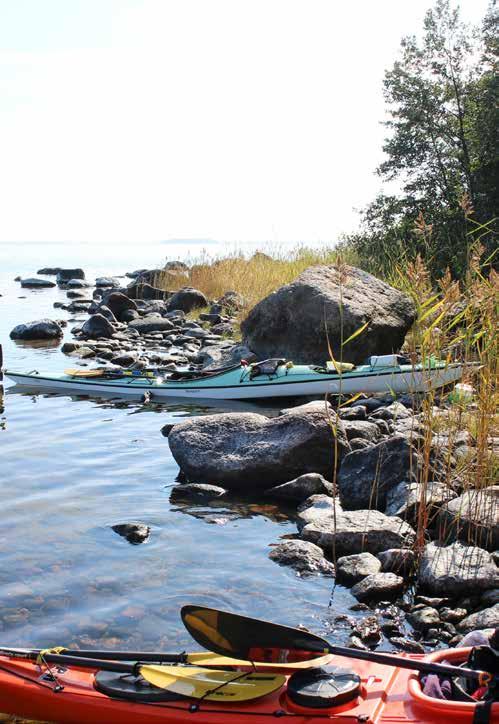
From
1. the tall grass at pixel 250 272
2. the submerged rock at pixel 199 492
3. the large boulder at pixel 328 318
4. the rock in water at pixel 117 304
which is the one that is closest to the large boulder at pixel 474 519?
the submerged rock at pixel 199 492

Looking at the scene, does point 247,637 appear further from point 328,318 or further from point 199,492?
point 328,318

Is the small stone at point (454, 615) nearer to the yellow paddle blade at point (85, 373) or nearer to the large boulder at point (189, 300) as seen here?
the yellow paddle blade at point (85, 373)

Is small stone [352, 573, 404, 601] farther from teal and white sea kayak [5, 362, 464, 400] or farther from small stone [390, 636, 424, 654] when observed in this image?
teal and white sea kayak [5, 362, 464, 400]

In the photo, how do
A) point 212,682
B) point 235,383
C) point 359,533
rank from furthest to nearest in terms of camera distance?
1. point 235,383
2. point 359,533
3. point 212,682

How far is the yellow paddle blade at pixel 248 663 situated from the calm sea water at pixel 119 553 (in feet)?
3.25

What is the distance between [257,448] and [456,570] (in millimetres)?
2887

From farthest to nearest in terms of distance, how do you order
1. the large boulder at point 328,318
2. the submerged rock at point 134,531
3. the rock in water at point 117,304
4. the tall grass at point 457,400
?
1. the rock in water at point 117,304
2. the large boulder at point 328,318
3. the submerged rock at point 134,531
4. the tall grass at point 457,400

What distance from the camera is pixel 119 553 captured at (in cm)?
617

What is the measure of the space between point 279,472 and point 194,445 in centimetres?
88

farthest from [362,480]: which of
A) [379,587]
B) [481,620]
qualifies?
[481,620]

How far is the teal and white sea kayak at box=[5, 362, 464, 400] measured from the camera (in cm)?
1088

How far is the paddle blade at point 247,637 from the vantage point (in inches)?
144

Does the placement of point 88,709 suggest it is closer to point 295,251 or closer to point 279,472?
point 279,472

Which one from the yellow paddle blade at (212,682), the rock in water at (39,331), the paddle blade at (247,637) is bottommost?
the yellow paddle blade at (212,682)
